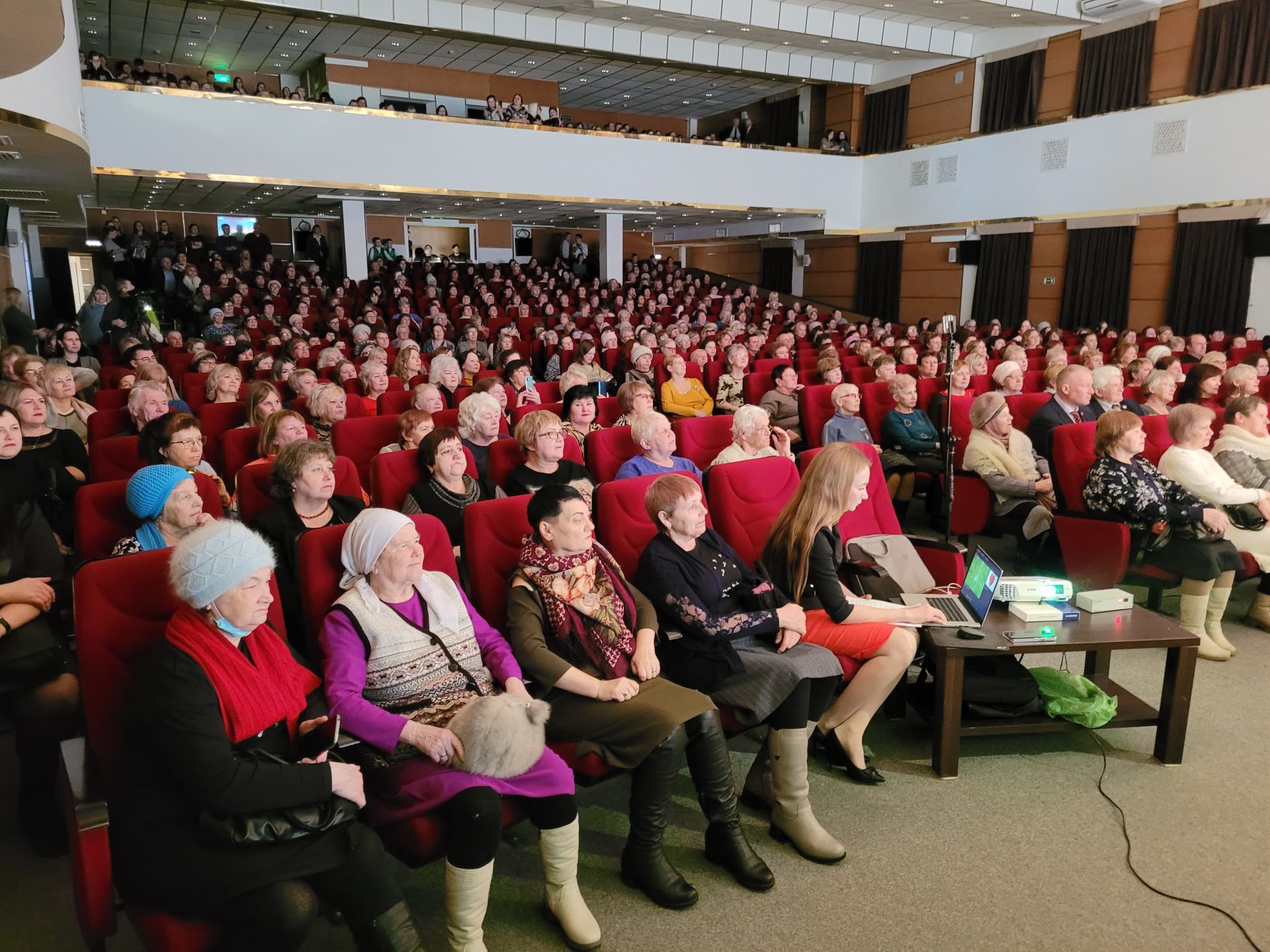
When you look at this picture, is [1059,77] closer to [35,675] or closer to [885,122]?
[885,122]

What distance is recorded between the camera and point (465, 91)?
686 inches

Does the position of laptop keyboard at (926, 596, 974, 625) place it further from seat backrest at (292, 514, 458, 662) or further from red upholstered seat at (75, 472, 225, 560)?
red upholstered seat at (75, 472, 225, 560)

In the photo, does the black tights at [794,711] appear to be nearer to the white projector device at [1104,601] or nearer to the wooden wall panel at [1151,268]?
the white projector device at [1104,601]

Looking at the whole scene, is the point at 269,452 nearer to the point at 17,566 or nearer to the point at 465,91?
the point at 17,566

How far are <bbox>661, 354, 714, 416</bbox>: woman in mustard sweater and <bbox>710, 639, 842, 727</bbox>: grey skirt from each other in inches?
152

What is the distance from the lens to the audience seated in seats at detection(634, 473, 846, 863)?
2346 mm

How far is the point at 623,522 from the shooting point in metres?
2.80

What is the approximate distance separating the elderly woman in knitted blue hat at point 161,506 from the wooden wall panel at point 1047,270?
1333 cm

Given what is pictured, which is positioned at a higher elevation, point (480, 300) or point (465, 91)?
point (465, 91)

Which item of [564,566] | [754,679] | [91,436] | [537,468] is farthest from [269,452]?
[754,679]

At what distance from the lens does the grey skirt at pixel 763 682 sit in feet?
7.70

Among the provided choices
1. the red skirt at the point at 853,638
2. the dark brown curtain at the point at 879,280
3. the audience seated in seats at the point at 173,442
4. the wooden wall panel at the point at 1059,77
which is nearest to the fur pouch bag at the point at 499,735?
the red skirt at the point at 853,638

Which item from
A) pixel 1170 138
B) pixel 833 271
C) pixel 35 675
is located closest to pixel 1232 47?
pixel 1170 138

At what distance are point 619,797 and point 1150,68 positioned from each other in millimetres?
12926
